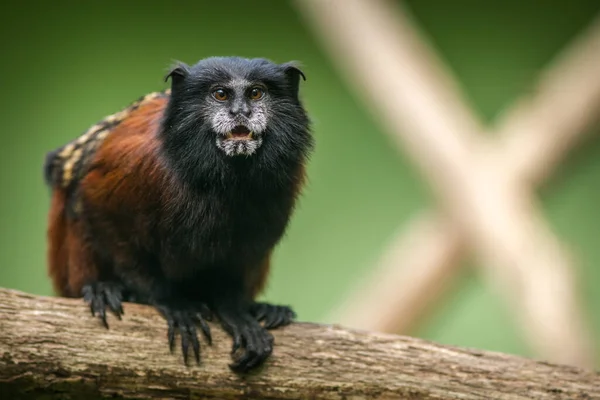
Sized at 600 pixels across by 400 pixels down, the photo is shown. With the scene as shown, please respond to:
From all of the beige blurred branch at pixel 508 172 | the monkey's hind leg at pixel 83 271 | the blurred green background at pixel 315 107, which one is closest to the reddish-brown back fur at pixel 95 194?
the monkey's hind leg at pixel 83 271

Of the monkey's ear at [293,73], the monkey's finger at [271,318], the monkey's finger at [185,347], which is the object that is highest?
the monkey's ear at [293,73]

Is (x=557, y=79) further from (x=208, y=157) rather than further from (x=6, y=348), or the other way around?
(x=6, y=348)

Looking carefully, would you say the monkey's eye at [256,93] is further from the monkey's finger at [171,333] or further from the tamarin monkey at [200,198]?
the monkey's finger at [171,333]

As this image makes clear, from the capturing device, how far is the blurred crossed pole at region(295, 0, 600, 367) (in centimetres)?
602

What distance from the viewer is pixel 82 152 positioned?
148 inches

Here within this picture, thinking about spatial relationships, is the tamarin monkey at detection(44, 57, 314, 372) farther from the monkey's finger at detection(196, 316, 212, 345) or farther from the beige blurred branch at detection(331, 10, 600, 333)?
the beige blurred branch at detection(331, 10, 600, 333)

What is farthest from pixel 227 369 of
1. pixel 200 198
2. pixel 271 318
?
pixel 200 198

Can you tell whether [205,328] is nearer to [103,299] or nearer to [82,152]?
[103,299]

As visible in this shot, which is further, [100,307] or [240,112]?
[100,307]

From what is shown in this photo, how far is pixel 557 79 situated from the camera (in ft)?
20.4

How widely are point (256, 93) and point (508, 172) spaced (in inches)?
136

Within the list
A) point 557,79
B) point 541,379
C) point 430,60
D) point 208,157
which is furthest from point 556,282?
point 208,157

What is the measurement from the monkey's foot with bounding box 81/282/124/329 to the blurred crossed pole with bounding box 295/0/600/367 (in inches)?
125

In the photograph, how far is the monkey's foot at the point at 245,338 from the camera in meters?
3.19
